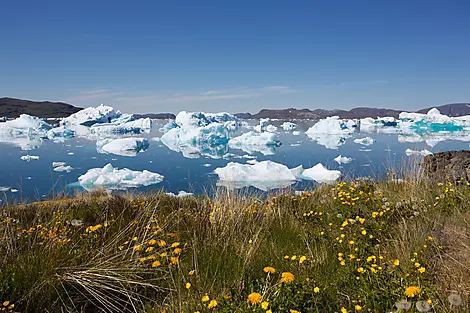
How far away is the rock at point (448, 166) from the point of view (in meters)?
6.26

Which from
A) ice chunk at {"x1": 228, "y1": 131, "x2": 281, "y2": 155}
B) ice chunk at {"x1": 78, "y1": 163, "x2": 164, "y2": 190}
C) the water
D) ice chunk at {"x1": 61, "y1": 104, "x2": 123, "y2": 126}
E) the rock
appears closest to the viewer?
the rock

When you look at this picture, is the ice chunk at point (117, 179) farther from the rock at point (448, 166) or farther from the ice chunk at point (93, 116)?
the ice chunk at point (93, 116)

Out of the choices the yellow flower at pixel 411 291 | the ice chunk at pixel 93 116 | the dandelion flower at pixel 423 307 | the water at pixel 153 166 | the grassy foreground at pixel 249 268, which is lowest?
the water at pixel 153 166

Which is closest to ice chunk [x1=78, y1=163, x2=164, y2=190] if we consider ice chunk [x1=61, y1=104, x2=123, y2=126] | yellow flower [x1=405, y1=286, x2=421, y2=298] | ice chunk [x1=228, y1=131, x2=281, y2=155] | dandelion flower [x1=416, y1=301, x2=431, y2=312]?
yellow flower [x1=405, y1=286, x2=421, y2=298]

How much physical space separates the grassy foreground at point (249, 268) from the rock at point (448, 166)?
2647 millimetres

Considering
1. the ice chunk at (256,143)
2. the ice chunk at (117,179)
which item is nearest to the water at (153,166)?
the ice chunk at (117,179)

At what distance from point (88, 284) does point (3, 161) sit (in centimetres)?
2575

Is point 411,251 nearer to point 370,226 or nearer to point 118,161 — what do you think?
point 370,226

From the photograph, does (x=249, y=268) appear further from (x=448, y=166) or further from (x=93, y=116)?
(x=93, y=116)

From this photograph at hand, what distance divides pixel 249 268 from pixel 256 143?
31257 millimetres

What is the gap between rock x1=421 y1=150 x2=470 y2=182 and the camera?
6262mm

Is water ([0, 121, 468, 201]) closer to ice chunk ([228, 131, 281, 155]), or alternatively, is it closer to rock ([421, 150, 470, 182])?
ice chunk ([228, 131, 281, 155])

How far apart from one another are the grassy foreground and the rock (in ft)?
8.69

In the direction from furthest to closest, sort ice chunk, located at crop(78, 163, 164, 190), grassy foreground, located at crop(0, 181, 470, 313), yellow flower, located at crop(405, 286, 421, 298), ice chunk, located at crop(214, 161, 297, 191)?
ice chunk, located at crop(214, 161, 297, 191), ice chunk, located at crop(78, 163, 164, 190), grassy foreground, located at crop(0, 181, 470, 313), yellow flower, located at crop(405, 286, 421, 298)
